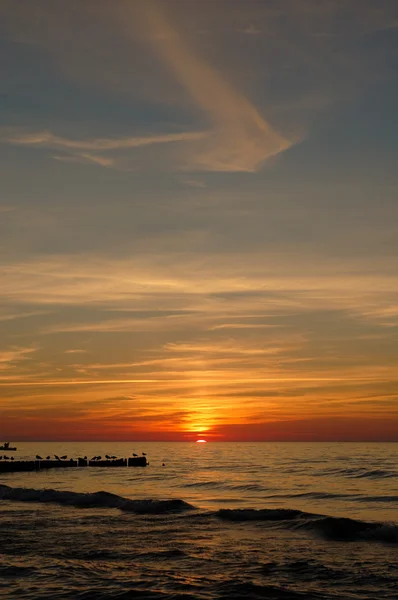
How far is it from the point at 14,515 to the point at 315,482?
127 feet

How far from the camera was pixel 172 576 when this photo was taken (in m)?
20.2

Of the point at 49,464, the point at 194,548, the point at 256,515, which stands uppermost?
the point at 49,464

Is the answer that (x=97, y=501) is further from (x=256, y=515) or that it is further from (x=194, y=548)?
(x=194, y=548)

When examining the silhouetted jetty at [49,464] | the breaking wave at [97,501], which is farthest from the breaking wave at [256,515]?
the silhouetted jetty at [49,464]

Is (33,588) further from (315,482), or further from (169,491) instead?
(315,482)

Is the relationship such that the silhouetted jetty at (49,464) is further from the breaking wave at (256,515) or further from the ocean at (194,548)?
the ocean at (194,548)

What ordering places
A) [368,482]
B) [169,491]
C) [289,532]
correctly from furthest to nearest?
1. [368,482]
2. [169,491]
3. [289,532]

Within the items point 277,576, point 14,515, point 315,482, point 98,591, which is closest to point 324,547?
Answer: point 277,576

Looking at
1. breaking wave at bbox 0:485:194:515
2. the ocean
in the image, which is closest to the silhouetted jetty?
breaking wave at bbox 0:485:194:515

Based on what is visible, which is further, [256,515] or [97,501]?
[97,501]

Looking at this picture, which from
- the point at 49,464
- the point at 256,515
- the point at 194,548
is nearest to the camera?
the point at 194,548

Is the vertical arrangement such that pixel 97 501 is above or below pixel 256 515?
above

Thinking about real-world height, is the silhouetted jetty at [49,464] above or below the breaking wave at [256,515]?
above

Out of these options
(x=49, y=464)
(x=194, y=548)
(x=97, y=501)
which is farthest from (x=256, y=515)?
(x=49, y=464)
